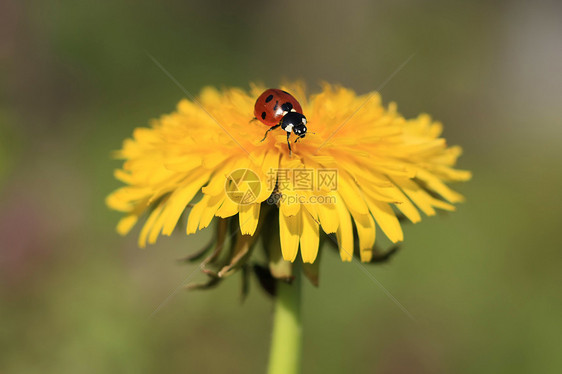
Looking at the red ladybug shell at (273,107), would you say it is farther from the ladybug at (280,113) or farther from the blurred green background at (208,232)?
the blurred green background at (208,232)

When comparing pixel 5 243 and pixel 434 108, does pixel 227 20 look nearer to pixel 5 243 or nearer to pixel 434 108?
pixel 434 108

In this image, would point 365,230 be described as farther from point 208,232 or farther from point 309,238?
point 208,232

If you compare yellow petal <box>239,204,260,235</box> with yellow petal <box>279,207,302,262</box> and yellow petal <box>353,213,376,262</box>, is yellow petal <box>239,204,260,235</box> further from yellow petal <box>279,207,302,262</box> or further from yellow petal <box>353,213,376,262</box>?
yellow petal <box>353,213,376,262</box>

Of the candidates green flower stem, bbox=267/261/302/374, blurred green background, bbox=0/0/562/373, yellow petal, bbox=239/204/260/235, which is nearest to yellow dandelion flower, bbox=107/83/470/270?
yellow petal, bbox=239/204/260/235

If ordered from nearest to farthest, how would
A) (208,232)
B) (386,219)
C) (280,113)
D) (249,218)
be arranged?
(249,218) < (386,219) < (280,113) < (208,232)

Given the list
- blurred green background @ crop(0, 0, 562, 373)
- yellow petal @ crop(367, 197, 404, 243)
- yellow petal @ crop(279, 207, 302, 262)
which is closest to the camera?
yellow petal @ crop(279, 207, 302, 262)

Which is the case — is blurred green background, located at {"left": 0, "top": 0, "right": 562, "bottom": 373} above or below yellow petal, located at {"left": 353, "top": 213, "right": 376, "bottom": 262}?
above

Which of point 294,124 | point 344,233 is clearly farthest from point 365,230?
point 294,124

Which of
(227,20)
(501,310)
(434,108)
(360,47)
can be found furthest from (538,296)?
(227,20)

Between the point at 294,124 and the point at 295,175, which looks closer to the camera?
the point at 295,175
